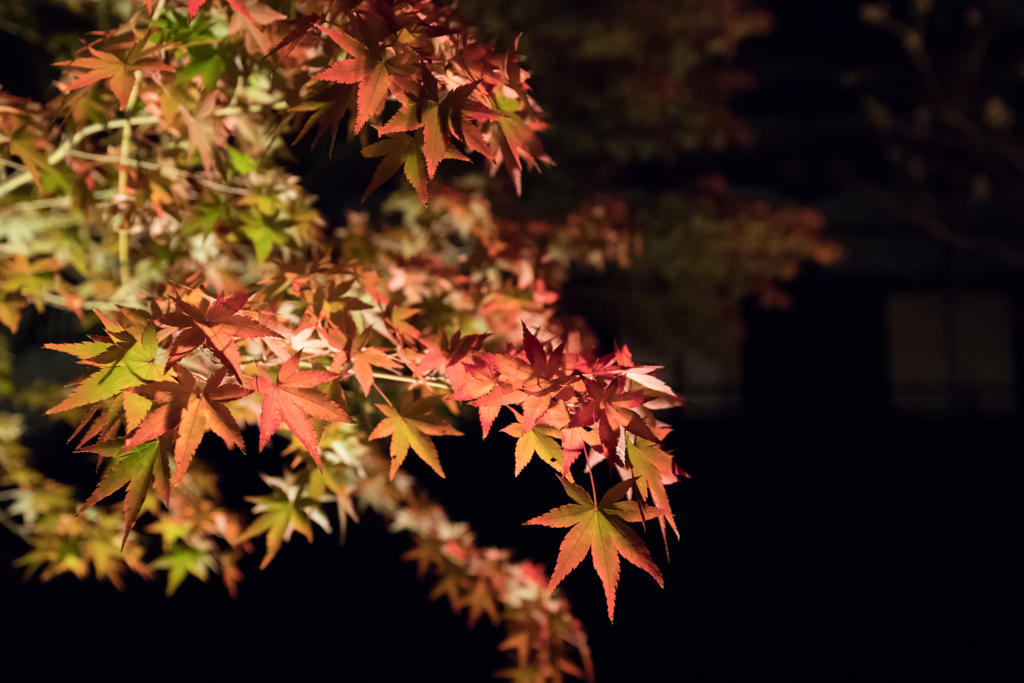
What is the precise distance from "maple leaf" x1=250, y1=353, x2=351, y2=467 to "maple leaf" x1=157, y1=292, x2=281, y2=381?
0.07m

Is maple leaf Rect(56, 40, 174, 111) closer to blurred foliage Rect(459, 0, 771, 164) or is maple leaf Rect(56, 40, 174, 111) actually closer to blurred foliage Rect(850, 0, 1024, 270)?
blurred foliage Rect(459, 0, 771, 164)

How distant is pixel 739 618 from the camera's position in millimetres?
5043

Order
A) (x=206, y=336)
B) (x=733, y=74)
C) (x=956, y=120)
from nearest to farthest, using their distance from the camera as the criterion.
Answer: (x=206, y=336) → (x=733, y=74) → (x=956, y=120)

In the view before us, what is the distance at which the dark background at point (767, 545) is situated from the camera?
14.9 feet

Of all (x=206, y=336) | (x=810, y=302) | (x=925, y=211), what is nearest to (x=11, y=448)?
(x=206, y=336)

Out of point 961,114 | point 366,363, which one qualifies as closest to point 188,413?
point 366,363

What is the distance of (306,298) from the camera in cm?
174

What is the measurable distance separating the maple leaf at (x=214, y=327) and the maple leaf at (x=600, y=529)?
67 centimetres

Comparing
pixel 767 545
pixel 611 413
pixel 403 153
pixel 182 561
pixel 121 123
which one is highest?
pixel 121 123

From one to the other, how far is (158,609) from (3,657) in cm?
97

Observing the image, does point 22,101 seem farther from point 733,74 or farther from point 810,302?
point 810,302

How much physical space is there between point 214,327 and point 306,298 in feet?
1.67

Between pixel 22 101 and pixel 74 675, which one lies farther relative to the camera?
pixel 74 675

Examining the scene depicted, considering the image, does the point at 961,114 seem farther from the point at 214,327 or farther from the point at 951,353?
the point at 214,327
